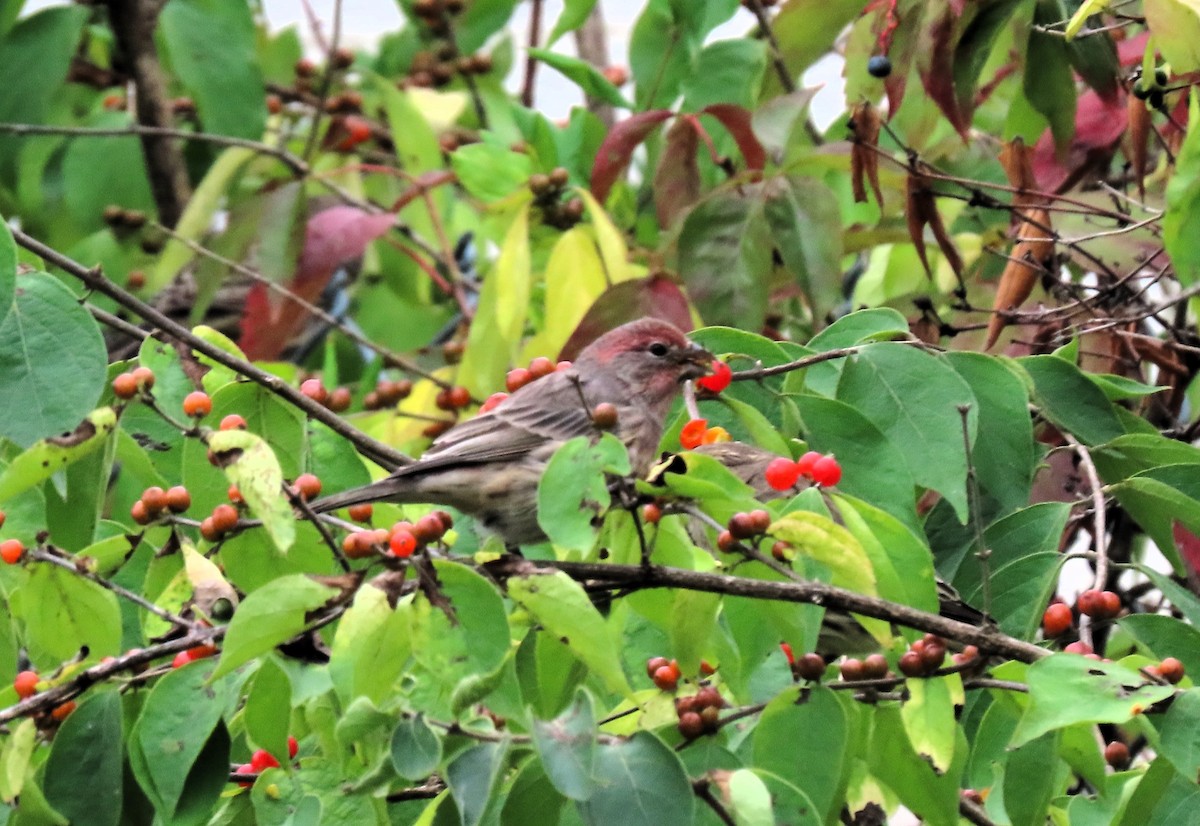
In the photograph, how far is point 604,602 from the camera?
314 cm

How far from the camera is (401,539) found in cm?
264

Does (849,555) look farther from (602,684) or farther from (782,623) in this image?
(602,684)

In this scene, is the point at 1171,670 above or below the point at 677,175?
below

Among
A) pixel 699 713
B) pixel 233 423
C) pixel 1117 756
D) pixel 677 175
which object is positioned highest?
pixel 233 423

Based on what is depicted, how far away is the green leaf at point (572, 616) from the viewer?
98.5 inches

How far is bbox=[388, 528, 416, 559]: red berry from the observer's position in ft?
8.67

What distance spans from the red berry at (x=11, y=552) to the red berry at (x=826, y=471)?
4.77 feet

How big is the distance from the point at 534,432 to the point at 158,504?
1930mm

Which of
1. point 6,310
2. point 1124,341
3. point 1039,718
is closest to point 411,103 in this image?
point 1124,341

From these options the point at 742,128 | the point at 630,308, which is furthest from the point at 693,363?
the point at 742,128

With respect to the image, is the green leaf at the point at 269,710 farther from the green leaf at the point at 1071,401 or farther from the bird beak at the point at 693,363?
the green leaf at the point at 1071,401

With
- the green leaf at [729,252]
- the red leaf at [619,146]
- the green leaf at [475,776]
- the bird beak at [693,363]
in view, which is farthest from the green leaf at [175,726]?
the red leaf at [619,146]

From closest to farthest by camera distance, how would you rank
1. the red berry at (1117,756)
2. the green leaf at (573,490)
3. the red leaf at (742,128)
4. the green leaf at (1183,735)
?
the green leaf at (1183,735), the green leaf at (573,490), the red berry at (1117,756), the red leaf at (742,128)

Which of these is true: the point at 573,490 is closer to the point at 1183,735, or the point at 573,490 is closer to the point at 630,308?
the point at 1183,735
